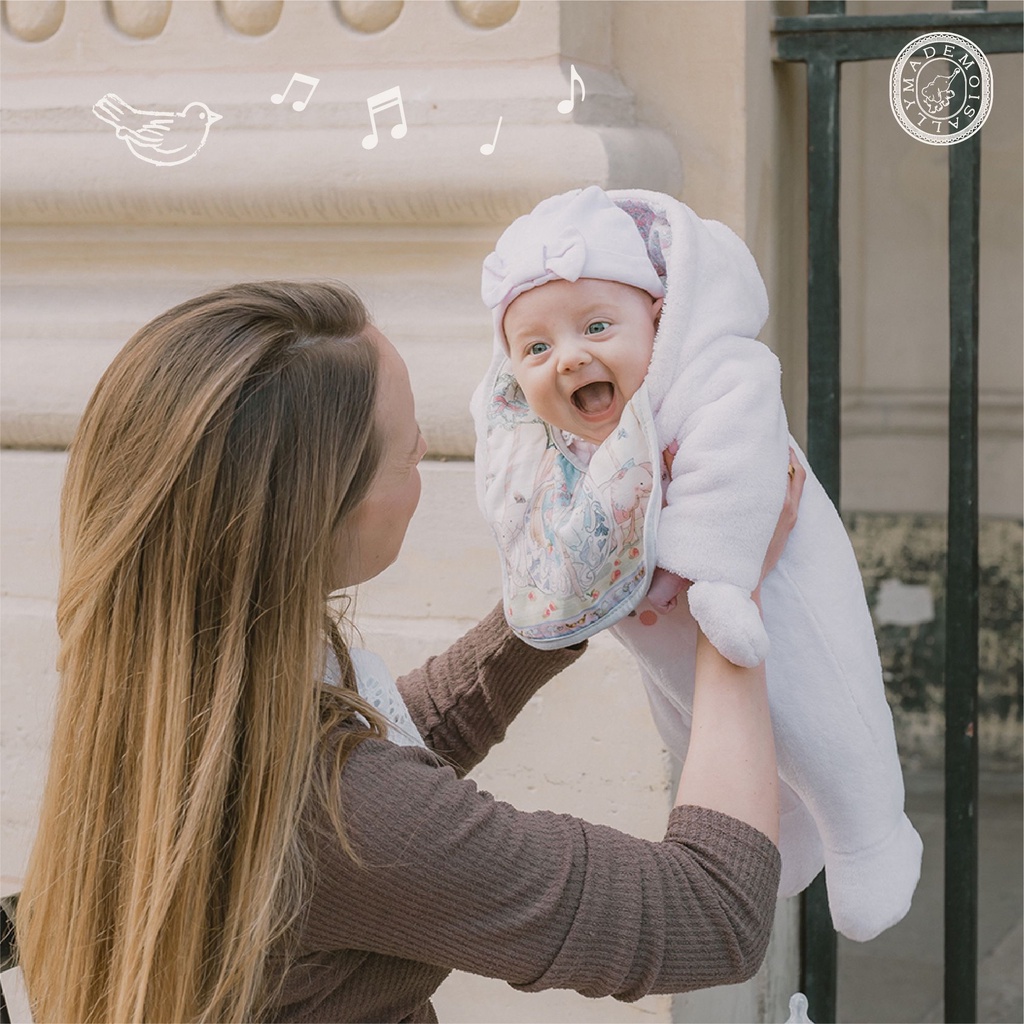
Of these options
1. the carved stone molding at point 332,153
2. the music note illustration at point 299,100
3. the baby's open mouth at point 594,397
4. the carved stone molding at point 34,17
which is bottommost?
the baby's open mouth at point 594,397

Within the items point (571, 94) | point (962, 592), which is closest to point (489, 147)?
point (571, 94)

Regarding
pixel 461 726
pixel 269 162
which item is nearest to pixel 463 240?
pixel 269 162

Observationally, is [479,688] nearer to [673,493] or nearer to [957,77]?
[673,493]

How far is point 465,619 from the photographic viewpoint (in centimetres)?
213

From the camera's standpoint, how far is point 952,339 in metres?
2.16

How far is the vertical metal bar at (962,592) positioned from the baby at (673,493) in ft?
2.36

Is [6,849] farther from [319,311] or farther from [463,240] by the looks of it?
[319,311]

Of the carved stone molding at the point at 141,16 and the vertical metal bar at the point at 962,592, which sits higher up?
the carved stone molding at the point at 141,16

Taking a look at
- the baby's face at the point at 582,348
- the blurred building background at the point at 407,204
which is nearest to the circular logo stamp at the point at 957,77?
the blurred building background at the point at 407,204

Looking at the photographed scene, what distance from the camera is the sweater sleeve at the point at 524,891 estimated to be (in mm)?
1193

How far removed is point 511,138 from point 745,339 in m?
0.72

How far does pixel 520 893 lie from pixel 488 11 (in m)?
1.37

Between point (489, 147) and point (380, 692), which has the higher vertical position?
point (489, 147)

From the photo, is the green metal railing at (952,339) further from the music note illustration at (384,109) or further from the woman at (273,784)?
the woman at (273,784)
